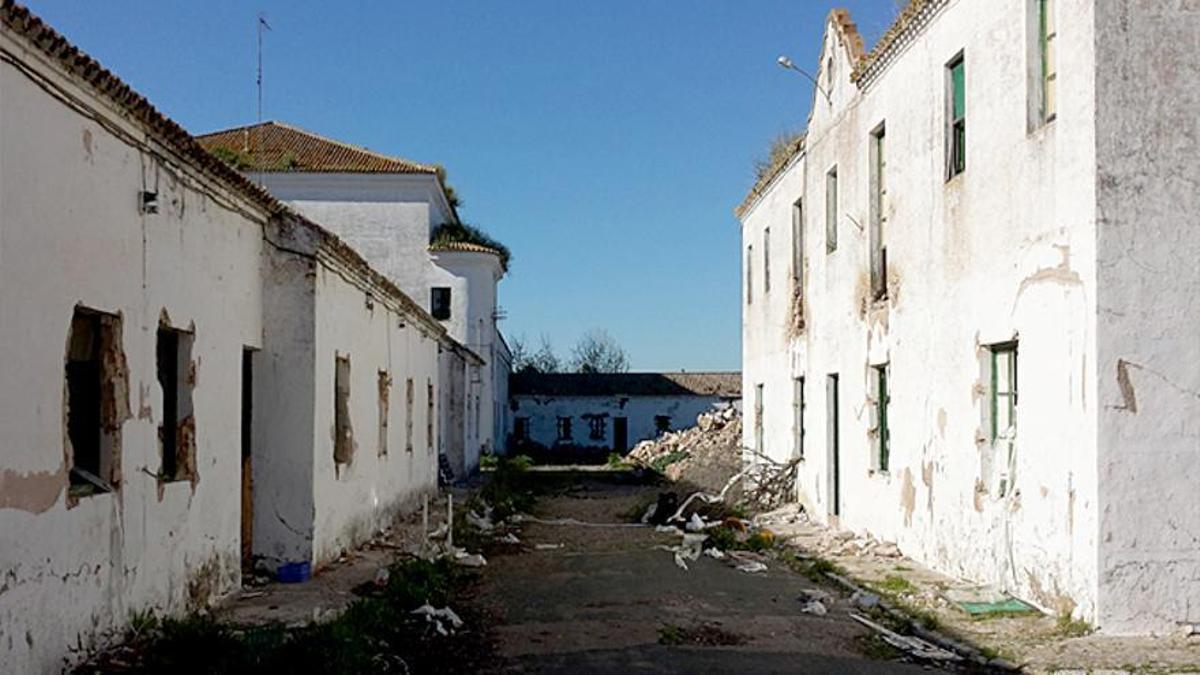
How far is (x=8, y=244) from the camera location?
6.58m

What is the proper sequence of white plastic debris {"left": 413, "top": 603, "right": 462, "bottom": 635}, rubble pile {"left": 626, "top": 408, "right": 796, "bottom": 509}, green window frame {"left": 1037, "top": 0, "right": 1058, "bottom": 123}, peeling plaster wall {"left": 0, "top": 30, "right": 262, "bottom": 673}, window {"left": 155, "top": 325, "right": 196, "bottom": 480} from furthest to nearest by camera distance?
1. rubble pile {"left": 626, "top": 408, "right": 796, "bottom": 509}
2. green window frame {"left": 1037, "top": 0, "right": 1058, "bottom": 123}
3. white plastic debris {"left": 413, "top": 603, "right": 462, "bottom": 635}
4. window {"left": 155, "top": 325, "right": 196, "bottom": 480}
5. peeling plaster wall {"left": 0, "top": 30, "right": 262, "bottom": 673}

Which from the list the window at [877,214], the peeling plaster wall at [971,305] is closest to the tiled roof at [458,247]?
the peeling plaster wall at [971,305]

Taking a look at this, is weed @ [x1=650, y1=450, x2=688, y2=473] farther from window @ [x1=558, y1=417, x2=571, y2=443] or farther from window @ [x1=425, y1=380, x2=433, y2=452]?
window @ [x1=558, y1=417, x2=571, y2=443]

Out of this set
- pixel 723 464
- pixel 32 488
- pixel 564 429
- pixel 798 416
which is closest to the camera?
pixel 32 488

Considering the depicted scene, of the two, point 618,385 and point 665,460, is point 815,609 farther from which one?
point 618,385

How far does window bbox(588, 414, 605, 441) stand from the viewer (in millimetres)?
59125

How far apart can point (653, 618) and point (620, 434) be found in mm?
48853

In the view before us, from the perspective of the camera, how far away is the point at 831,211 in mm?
18562

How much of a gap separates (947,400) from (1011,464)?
69.5 inches

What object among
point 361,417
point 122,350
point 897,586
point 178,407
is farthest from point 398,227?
point 122,350

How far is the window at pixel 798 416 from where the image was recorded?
2108 centimetres

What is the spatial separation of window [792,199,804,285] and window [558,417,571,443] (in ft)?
125

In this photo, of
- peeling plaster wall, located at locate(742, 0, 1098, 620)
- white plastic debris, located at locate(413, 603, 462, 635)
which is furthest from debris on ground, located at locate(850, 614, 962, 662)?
white plastic debris, located at locate(413, 603, 462, 635)

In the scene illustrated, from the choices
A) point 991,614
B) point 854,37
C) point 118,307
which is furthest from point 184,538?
point 854,37
